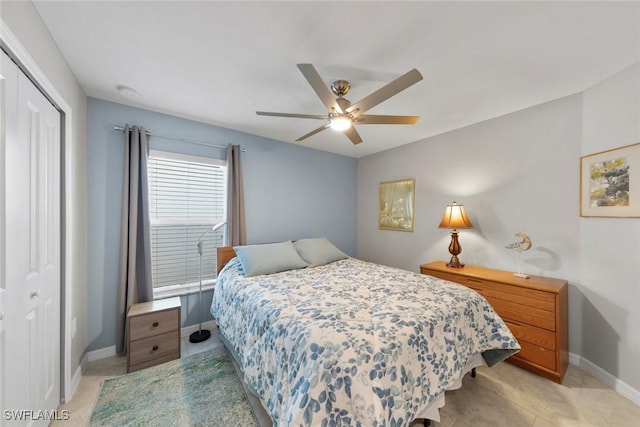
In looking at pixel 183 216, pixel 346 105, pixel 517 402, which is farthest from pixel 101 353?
pixel 517 402

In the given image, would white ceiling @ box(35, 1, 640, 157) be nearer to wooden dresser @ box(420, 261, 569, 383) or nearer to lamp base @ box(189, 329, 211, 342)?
wooden dresser @ box(420, 261, 569, 383)

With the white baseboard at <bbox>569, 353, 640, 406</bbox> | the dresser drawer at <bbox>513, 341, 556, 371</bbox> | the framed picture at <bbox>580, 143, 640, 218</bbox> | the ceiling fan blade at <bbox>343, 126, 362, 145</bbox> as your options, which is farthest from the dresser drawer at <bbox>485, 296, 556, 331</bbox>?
the ceiling fan blade at <bbox>343, 126, 362, 145</bbox>

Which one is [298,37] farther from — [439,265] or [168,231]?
[439,265]

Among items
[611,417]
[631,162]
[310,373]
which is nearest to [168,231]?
[310,373]

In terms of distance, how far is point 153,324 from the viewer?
2.21m

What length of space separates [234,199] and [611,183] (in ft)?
11.8

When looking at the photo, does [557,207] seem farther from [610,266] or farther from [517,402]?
[517,402]

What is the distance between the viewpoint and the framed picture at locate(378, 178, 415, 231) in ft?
11.9

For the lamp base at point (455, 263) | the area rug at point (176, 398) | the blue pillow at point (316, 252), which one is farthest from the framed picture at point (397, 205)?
the area rug at point (176, 398)

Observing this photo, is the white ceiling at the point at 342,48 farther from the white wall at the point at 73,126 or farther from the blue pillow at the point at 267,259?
the blue pillow at the point at 267,259

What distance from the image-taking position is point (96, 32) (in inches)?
59.3

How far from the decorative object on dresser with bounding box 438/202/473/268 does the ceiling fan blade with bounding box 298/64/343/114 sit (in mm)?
1871

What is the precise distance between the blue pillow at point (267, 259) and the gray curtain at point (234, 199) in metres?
0.38

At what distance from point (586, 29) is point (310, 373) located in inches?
98.3
